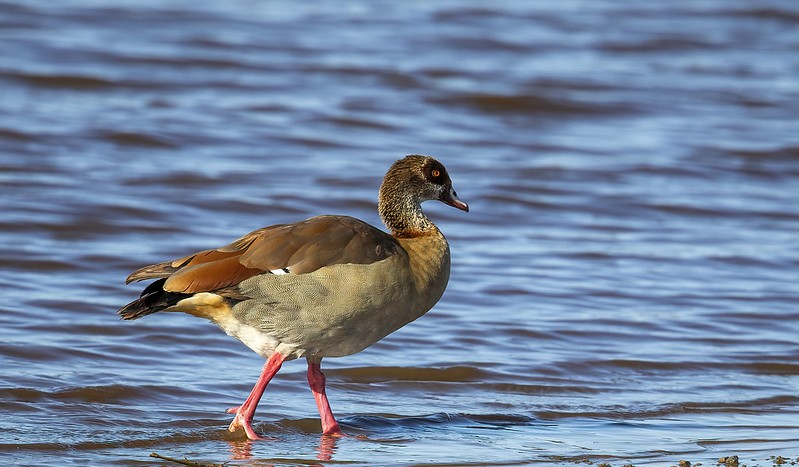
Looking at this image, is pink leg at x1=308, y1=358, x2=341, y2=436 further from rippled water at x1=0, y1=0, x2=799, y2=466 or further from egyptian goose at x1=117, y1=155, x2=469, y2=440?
rippled water at x1=0, y1=0, x2=799, y2=466

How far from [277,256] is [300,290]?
10.0 inches

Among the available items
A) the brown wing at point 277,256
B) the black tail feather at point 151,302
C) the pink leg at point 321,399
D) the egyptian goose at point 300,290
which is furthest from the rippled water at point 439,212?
the brown wing at point 277,256

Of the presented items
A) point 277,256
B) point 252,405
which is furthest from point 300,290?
point 252,405

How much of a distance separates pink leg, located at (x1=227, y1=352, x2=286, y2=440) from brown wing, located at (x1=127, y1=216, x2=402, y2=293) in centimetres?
61

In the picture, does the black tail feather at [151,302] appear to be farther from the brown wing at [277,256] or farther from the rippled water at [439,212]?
the rippled water at [439,212]

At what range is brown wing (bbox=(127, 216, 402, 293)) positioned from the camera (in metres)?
7.43

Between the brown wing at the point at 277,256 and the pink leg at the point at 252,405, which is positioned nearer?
the brown wing at the point at 277,256

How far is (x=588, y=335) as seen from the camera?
10.6m

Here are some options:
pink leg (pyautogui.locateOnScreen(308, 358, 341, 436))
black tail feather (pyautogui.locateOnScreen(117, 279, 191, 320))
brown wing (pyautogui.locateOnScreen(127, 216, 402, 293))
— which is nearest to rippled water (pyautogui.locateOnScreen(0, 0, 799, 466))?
pink leg (pyautogui.locateOnScreen(308, 358, 341, 436))

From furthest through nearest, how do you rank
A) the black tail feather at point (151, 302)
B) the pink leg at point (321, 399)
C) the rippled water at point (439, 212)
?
the rippled water at point (439, 212) < the pink leg at point (321, 399) < the black tail feather at point (151, 302)

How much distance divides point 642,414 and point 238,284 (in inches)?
114

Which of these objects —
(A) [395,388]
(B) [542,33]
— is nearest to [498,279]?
(A) [395,388]

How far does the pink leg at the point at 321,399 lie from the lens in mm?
7824

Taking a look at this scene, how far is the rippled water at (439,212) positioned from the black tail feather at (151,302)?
2.35 feet
